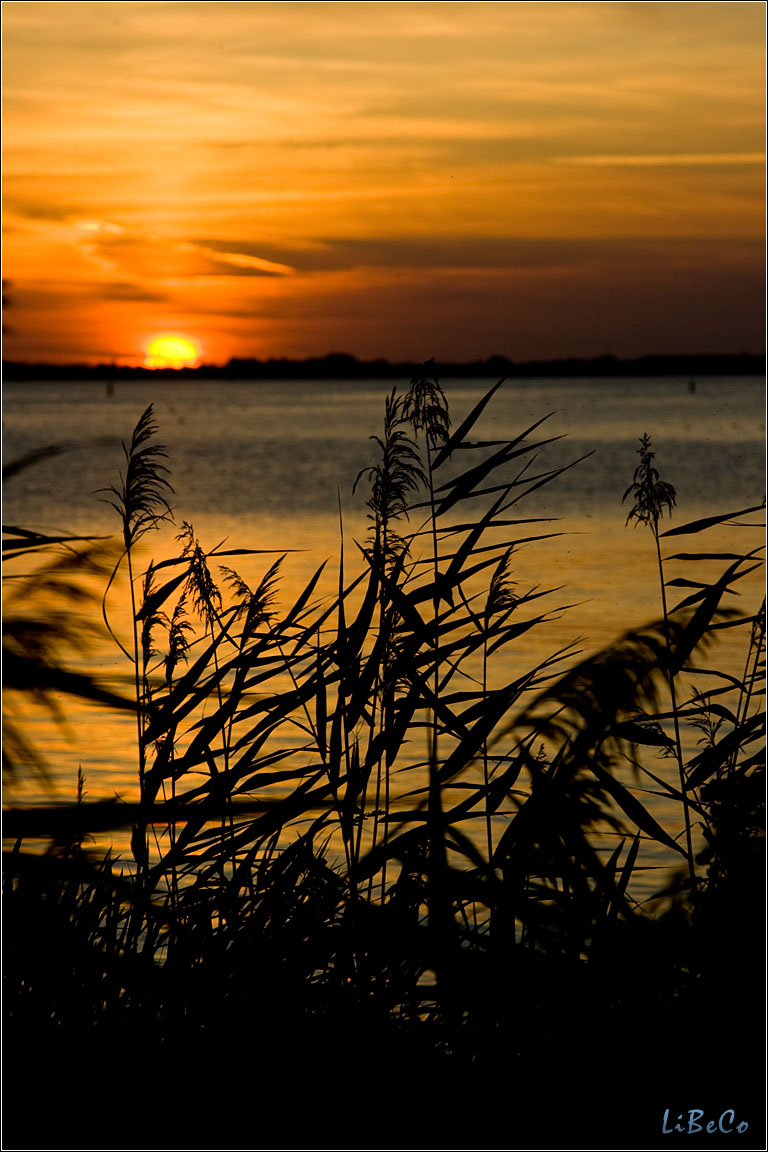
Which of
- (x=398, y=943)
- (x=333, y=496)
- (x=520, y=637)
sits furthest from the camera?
(x=333, y=496)

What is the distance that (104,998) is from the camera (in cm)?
338

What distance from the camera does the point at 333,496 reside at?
42.5 meters

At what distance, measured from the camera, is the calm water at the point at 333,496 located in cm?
941

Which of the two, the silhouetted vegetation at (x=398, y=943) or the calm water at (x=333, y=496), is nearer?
the silhouetted vegetation at (x=398, y=943)

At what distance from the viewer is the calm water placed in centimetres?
941

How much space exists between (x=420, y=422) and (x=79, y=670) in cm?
238

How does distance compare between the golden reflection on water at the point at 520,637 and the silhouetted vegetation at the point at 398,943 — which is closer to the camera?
the silhouetted vegetation at the point at 398,943

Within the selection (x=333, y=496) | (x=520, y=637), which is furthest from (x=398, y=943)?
(x=333, y=496)

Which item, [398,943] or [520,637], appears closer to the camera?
[398,943]

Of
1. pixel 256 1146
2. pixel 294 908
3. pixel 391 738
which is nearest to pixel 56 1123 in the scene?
pixel 256 1146

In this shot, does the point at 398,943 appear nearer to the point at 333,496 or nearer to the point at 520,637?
the point at 520,637

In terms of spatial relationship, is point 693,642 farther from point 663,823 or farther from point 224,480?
point 224,480

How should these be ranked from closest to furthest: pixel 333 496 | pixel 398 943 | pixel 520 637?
pixel 398 943
pixel 520 637
pixel 333 496

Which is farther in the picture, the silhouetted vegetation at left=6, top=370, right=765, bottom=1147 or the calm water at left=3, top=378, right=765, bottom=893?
the calm water at left=3, top=378, right=765, bottom=893
